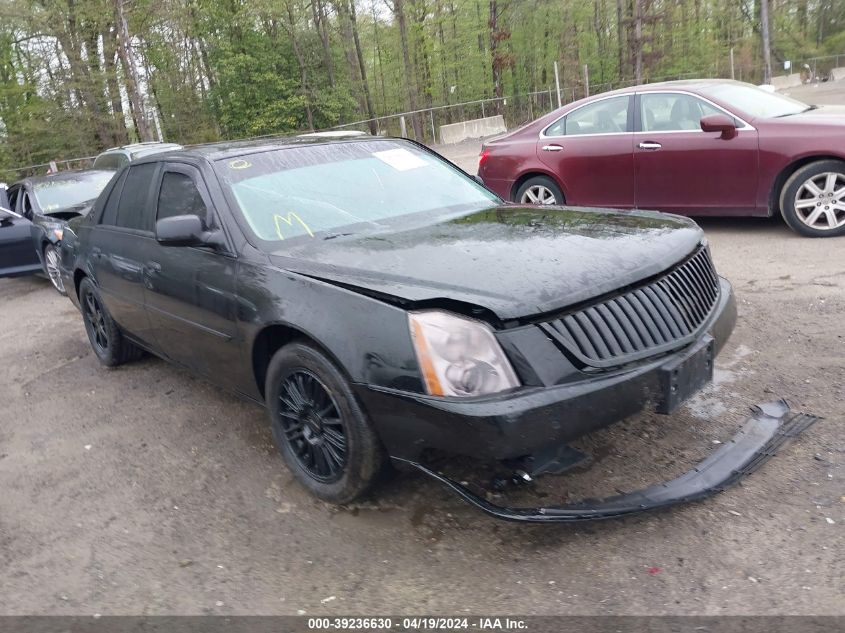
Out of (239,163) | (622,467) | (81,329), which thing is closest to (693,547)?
(622,467)

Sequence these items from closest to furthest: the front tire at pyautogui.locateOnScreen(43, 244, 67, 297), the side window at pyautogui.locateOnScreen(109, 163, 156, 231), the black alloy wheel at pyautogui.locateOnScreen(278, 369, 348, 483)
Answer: the black alloy wheel at pyautogui.locateOnScreen(278, 369, 348, 483) < the side window at pyautogui.locateOnScreen(109, 163, 156, 231) < the front tire at pyautogui.locateOnScreen(43, 244, 67, 297)

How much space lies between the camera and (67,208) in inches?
356

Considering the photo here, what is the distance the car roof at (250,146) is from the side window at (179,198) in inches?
5.7

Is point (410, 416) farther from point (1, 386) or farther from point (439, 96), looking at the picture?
point (439, 96)

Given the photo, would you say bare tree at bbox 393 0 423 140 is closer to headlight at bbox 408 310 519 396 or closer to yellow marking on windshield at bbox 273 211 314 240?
yellow marking on windshield at bbox 273 211 314 240

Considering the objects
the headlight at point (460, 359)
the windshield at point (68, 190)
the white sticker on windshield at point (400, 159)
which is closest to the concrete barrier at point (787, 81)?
the windshield at point (68, 190)

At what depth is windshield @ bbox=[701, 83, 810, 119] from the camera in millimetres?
7254

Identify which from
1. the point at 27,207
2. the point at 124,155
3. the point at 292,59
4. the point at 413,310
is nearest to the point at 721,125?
the point at 413,310

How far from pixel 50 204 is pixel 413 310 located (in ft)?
26.6

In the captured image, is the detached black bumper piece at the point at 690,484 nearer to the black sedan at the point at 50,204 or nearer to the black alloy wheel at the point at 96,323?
the black alloy wheel at the point at 96,323

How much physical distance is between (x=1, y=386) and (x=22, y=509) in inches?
94.5

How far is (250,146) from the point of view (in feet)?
14.3

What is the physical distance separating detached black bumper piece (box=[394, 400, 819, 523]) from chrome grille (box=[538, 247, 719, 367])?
550 millimetres

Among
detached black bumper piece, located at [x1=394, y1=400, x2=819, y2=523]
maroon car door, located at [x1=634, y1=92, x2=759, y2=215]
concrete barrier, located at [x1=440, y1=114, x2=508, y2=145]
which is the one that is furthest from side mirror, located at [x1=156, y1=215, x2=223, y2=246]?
concrete barrier, located at [x1=440, y1=114, x2=508, y2=145]
